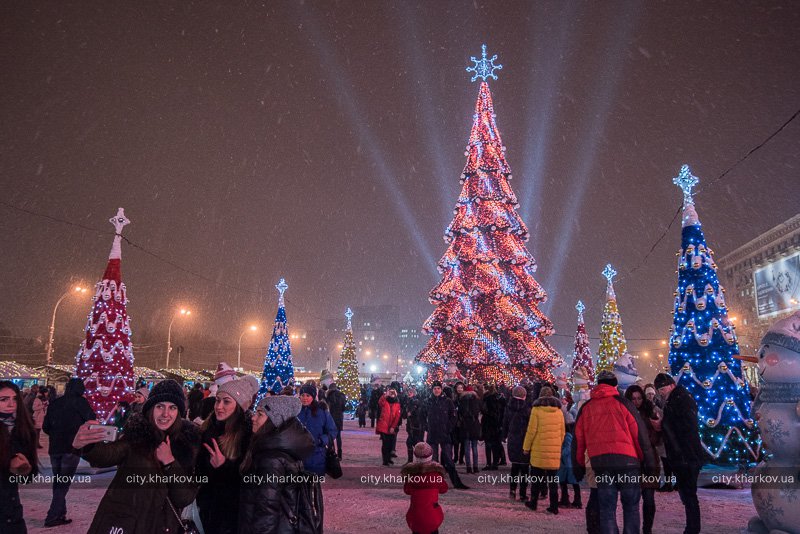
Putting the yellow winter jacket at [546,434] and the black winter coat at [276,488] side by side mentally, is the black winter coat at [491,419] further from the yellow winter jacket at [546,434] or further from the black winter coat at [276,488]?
the black winter coat at [276,488]

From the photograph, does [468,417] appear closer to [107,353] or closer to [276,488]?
[276,488]

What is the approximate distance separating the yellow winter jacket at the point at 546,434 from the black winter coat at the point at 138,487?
570cm

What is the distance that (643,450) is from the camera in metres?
5.89

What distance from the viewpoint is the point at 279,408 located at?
4211 millimetres

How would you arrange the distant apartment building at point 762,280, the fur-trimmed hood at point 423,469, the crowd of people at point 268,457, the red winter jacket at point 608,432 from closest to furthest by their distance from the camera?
the crowd of people at point 268,457
the red winter jacket at point 608,432
the fur-trimmed hood at point 423,469
the distant apartment building at point 762,280

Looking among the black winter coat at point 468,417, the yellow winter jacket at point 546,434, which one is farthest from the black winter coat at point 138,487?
the black winter coat at point 468,417

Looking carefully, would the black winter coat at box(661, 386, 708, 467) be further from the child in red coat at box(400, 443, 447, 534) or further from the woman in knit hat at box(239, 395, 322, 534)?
the woman in knit hat at box(239, 395, 322, 534)

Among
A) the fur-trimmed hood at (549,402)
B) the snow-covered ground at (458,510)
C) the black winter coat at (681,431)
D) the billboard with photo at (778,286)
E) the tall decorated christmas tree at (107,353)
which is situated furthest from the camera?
the billboard with photo at (778,286)

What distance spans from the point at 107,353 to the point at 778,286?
2892 inches

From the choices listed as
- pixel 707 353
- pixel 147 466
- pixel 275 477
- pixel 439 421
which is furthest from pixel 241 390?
pixel 707 353

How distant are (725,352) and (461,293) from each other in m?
13.9

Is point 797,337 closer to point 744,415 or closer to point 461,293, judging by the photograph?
point 744,415

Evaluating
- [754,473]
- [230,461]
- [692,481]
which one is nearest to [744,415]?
[692,481]

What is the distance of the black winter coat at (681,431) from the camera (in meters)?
6.97
